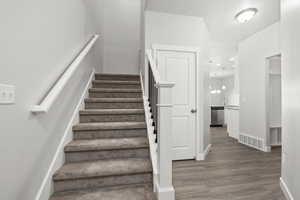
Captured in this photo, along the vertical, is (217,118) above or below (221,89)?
below

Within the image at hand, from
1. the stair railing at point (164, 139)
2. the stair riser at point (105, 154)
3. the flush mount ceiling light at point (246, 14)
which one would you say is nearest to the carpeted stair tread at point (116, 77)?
the stair riser at point (105, 154)

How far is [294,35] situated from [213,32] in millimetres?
2203

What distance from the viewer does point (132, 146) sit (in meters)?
1.86

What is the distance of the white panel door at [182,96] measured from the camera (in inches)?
111

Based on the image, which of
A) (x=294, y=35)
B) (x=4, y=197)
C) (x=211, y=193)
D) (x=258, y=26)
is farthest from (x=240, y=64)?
(x=4, y=197)

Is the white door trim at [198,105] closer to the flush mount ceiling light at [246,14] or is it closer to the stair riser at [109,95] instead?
the flush mount ceiling light at [246,14]

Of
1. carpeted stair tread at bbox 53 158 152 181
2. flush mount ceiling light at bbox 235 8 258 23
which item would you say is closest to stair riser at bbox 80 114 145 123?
carpeted stair tread at bbox 53 158 152 181

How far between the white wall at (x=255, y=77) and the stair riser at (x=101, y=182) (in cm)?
323

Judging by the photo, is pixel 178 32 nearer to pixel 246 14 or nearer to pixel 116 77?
pixel 246 14

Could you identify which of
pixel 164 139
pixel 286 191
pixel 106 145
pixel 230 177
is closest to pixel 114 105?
pixel 106 145

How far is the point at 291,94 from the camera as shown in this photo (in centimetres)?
167

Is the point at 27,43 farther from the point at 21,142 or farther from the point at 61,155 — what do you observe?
the point at 61,155

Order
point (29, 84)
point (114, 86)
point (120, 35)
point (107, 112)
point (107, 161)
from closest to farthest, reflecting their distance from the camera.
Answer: point (29, 84)
point (107, 161)
point (107, 112)
point (114, 86)
point (120, 35)

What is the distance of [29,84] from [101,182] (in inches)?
46.0
